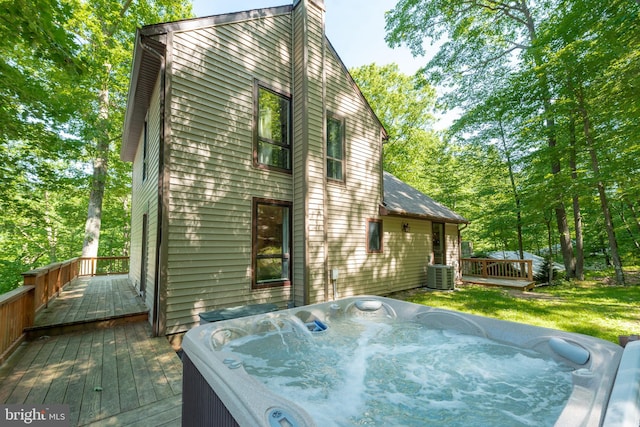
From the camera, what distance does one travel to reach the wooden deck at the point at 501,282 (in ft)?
27.4

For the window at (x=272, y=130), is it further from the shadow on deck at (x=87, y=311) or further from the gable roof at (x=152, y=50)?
the shadow on deck at (x=87, y=311)

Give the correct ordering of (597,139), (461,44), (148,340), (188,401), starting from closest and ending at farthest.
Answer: (188,401)
(148,340)
(597,139)
(461,44)

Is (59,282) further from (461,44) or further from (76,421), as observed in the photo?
(461,44)

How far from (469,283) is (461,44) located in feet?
30.6

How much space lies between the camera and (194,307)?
4.27 m

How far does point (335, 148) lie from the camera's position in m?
6.62

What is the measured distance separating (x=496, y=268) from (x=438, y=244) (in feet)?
7.63

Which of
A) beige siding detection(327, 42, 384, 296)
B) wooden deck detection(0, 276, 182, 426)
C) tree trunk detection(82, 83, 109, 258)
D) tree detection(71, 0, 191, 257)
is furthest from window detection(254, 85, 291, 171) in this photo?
tree trunk detection(82, 83, 109, 258)

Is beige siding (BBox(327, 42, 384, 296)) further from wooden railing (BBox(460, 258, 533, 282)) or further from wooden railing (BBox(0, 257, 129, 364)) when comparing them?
wooden railing (BBox(460, 258, 533, 282))

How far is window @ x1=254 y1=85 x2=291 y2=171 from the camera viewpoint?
532 centimetres

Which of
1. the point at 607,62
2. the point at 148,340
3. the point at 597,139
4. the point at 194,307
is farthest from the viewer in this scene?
the point at 597,139

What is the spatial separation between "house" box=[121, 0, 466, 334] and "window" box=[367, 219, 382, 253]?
46 millimetres

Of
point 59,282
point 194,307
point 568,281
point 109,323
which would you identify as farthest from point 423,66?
point 59,282

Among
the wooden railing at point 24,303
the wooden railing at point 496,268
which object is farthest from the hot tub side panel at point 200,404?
the wooden railing at point 496,268
